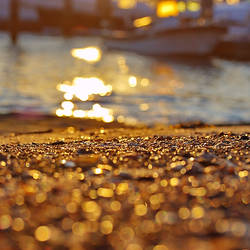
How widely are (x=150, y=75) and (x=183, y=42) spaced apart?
28.0 ft

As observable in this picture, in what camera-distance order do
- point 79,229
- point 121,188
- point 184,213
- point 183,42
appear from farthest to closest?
point 183,42 < point 121,188 < point 184,213 < point 79,229

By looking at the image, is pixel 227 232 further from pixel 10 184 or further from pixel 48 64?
pixel 48 64

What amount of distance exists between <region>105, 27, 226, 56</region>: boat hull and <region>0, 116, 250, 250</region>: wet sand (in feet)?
61.1

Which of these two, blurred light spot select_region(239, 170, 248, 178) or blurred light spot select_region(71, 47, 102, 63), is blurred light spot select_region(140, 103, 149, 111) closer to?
blurred light spot select_region(239, 170, 248, 178)

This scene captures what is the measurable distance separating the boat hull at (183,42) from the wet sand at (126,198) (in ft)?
61.1

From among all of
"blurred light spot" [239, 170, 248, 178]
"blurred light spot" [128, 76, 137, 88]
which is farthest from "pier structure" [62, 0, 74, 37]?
"blurred light spot" [239, 170, 248, 178]

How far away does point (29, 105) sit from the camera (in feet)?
24.7

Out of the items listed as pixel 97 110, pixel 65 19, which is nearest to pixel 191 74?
pixel 97 110

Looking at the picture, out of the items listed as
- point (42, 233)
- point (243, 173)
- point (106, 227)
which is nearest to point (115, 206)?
point (106, 227)

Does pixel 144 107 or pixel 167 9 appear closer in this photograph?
pixel 144 107

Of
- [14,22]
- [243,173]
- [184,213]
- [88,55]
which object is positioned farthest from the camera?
[14,22]

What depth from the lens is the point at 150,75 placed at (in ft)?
44.5

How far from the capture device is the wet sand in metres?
1.64

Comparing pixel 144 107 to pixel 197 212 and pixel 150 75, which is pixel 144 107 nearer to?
pixel 150 75
